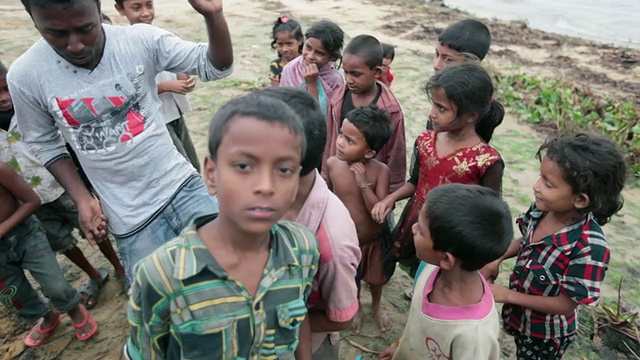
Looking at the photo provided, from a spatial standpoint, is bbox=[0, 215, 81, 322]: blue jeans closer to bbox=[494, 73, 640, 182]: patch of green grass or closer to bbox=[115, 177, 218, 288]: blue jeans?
bbox=[115, 177, 218, 288]: blue jeans

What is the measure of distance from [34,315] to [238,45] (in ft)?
23.6

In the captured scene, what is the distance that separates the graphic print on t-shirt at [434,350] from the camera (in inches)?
65.1

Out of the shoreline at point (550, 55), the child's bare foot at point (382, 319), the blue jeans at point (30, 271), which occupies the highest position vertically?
the blue jeans at point (30, 271)

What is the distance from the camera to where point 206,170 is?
1218mm

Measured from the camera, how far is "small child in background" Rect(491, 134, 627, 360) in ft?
Answer: 5.67

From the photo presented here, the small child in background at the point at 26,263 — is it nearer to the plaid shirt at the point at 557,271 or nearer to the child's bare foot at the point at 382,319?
the child's bare foot at the point at 382,319

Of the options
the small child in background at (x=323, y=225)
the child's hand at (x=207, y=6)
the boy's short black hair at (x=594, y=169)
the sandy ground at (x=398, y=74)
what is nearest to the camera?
the small child in background at (x=323, y=225)

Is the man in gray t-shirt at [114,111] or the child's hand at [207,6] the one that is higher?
the child's hand at [207,6]

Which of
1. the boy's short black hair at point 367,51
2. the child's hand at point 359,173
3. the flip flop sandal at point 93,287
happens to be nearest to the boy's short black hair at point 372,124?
the child's hand at point 359,173

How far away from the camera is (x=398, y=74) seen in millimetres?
7480

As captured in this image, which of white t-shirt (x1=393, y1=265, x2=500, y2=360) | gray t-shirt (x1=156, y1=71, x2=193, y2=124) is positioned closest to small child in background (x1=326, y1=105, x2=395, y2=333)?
white t-shirt (x1=393, y1=265, x2=500, y2=360)

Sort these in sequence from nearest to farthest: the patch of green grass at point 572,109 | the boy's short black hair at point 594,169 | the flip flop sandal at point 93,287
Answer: the boy's short black hair at point 594,169
the flip flop sandal at point 93,287
the patch of green grass at point 572,109

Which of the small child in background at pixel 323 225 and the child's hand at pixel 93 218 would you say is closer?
the small child in background at pixel 323 225

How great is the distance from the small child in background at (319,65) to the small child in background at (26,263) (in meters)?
1.74
